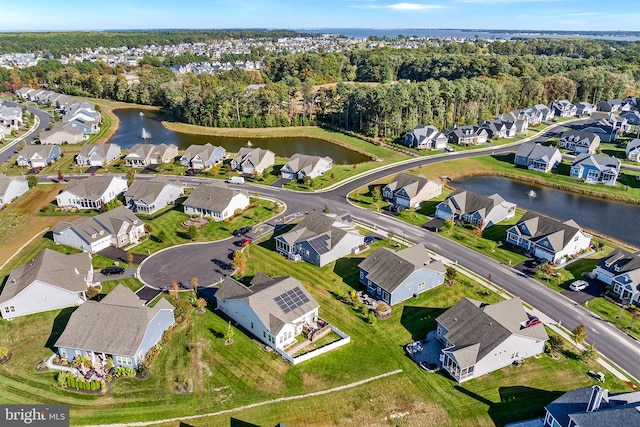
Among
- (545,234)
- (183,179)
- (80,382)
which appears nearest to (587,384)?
(545,234)

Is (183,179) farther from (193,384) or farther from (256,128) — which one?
(193,384)

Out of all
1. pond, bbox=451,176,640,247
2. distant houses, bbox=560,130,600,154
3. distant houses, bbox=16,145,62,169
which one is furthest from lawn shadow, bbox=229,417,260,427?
distant houses, bbox=560,130,600,154

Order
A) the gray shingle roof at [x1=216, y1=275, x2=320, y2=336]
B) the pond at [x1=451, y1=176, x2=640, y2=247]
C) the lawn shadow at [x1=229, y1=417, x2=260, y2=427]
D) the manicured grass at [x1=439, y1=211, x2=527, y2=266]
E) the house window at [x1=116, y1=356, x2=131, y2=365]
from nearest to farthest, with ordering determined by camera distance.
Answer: the lawn shadow at [x1=229, y1=417, x2=260, y2=427]
the house window at [x1=116, y1=356, x2=131, y2=365]
the gray shingle roof at [x1=216, y1=275, x2=320, y2=336]
the manicured grass at [x1=439, y1=211, x2=527, y2=266]
the pond at [x1=451, y1=176, x2=640, y2=247]

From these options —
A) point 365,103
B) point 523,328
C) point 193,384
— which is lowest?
point 193,384

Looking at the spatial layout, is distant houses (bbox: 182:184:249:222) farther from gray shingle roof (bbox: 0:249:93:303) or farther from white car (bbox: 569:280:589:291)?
white car (bbox: 569:280:589:291)

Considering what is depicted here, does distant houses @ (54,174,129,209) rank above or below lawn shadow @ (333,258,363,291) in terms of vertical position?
above
